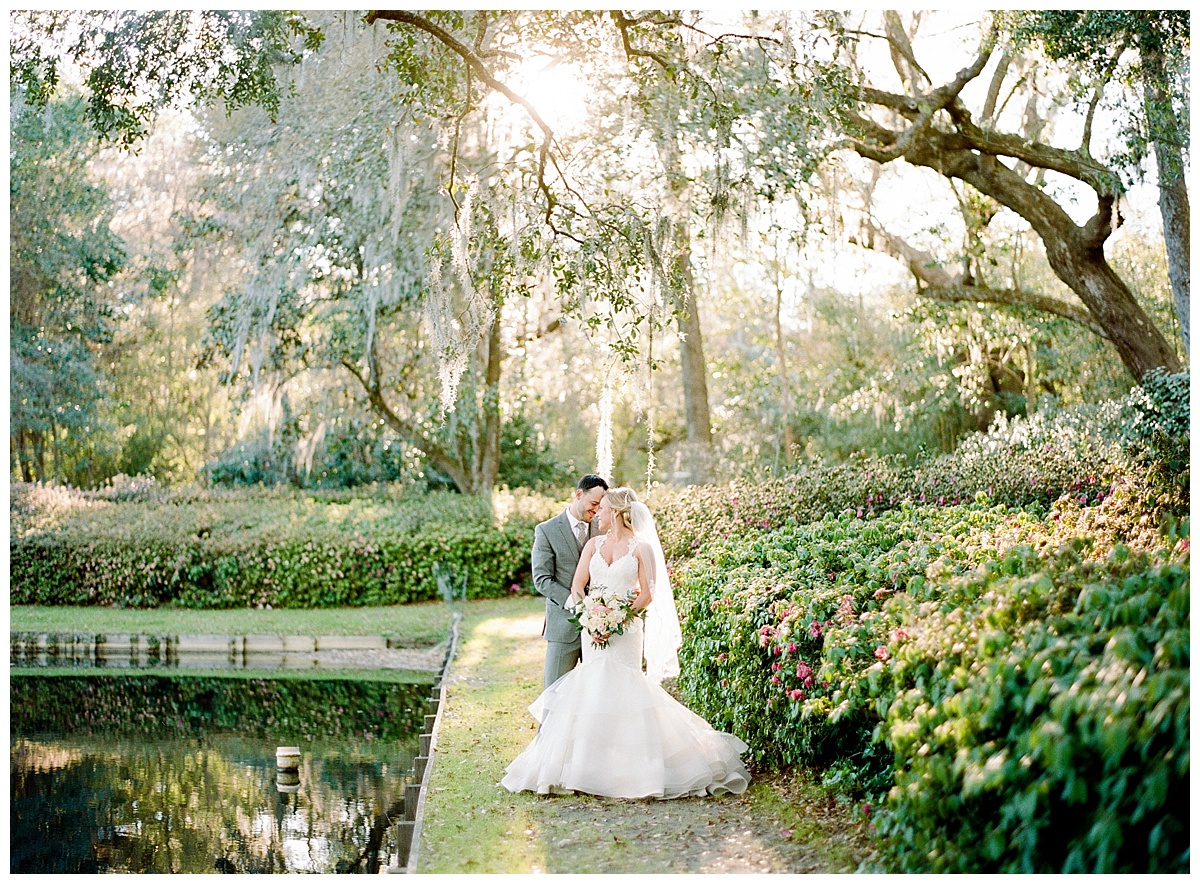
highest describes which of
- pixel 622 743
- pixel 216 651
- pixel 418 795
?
pixel 622 743

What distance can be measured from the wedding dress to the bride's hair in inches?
22.3

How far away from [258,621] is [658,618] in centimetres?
691

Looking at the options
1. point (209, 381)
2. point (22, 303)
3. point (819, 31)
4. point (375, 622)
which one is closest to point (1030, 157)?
point (819, 31)

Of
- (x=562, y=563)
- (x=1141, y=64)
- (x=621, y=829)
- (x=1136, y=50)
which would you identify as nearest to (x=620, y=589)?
(x=562, y=563)

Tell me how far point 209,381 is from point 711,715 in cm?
1896

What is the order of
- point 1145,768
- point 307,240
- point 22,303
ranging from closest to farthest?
point 1145,768 → point 307,240 → point 22,303

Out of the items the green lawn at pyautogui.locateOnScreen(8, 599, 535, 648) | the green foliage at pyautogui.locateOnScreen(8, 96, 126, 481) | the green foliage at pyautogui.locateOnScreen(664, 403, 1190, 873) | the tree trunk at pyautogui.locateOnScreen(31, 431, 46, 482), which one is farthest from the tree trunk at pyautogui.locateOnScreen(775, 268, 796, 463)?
the tree trunk at pyautogui.locateOnScreen(31, 431, 46, 482)

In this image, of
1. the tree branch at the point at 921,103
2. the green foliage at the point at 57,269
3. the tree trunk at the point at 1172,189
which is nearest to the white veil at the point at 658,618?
the tree trunk at the point at 1172,189

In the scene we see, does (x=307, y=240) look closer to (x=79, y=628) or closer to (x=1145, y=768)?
(x=79, y=628)

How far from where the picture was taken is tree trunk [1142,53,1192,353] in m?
8.22

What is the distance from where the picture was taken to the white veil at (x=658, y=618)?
18.7 ft

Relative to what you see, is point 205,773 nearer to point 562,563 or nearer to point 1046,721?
Answer: point 562,563

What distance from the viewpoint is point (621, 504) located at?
17.9 feet

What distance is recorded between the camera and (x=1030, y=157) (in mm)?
10086
